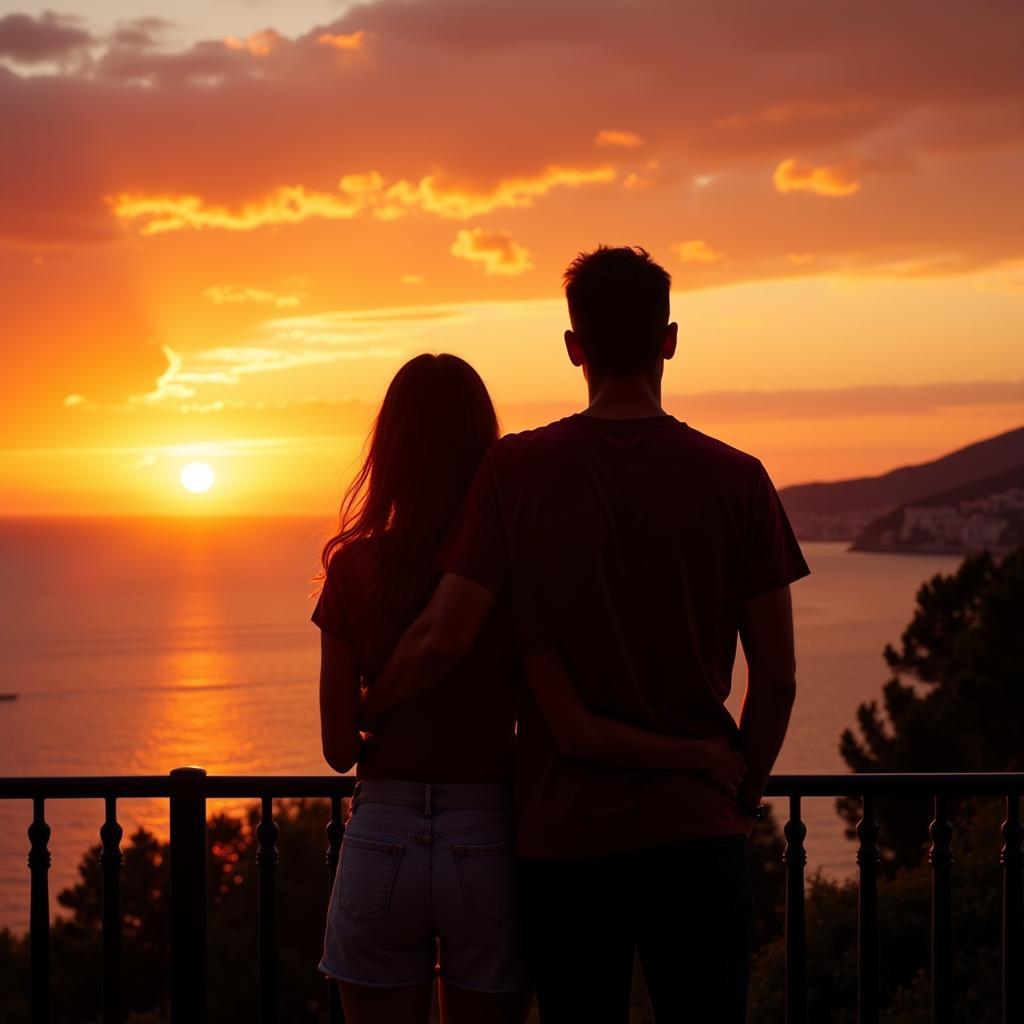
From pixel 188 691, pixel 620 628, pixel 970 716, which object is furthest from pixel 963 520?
pixel 620 628

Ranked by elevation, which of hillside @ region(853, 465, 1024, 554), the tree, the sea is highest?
hillside @ region(853, 465, 1024, 554)

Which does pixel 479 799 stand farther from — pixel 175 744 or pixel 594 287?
pixel 175 744

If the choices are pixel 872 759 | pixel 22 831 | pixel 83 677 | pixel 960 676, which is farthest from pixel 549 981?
pixel 83 677

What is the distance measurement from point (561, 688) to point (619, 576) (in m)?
0.21

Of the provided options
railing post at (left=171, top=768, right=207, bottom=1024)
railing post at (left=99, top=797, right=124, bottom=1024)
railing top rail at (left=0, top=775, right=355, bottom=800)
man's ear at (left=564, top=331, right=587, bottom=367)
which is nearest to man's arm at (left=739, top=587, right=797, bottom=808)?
man's ear at (left=564, top=331, right=587, bottom=367)

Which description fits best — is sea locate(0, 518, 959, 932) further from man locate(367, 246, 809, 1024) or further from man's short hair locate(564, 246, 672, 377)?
man's short hair locate(564, 246, 672, 377)

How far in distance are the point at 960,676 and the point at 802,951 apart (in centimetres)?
3313

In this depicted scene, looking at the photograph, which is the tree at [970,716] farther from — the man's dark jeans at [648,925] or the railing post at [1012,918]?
the man's dark jeans at [648,925]

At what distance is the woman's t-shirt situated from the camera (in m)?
2.29

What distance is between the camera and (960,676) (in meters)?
34.5

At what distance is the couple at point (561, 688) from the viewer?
7.03 ft

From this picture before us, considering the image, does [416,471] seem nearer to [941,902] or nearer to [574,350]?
[574,350]

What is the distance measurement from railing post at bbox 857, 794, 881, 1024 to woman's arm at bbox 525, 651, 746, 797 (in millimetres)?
1222

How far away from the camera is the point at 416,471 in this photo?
2328 millimetres
